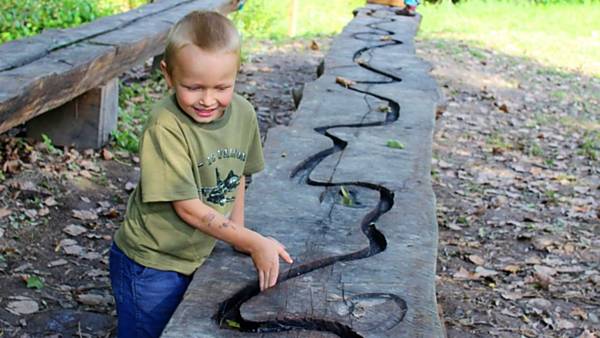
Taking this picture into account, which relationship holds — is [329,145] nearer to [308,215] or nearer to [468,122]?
[308,215]

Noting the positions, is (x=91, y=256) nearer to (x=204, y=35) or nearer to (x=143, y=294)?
(x=143, y=294)

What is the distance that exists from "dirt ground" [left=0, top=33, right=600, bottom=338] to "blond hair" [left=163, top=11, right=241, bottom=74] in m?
1.46

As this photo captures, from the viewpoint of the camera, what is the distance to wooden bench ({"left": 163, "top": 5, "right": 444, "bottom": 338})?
2.08m

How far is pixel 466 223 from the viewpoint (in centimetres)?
471

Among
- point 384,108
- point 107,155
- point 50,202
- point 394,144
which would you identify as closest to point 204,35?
point 394,144

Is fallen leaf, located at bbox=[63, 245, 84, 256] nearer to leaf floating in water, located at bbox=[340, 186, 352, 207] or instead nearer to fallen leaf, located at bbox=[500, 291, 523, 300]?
leaf floating in water, located at bbox=[340, 186, 352, 207]

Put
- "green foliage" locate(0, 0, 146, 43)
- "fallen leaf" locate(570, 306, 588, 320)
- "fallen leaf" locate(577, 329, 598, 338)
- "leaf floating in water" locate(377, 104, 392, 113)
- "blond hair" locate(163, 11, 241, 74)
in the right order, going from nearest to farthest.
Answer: "blond hair" locate(163, 11, 241, 74) < "fallen leaf" locate(577, 329, 598, 338) < "fallen leaf" locate(570, 306, 588, 320) < "leaf floating in water" locate(377, 104, 392, 113) < "green foliage" locate(0, 0, 146, 43)

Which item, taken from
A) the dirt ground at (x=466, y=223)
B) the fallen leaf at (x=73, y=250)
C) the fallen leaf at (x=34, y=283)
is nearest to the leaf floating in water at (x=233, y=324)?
the dirt ground at (x=466, y=223)

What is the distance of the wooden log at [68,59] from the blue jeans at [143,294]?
1279 mm

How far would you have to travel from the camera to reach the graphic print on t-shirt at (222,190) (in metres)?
2.44

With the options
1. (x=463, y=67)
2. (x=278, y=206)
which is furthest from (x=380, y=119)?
(x=463, y=67)

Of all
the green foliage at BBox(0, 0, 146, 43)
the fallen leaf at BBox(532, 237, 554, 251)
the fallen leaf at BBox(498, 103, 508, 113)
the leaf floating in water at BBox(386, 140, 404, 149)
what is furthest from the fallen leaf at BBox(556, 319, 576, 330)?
the green foliage at BBox(0, 0, 146, 43)

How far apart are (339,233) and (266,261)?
0.48 metres

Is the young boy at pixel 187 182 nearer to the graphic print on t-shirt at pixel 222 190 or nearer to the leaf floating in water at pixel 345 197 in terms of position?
the graphic print on t-shirt at pixel 222 190
